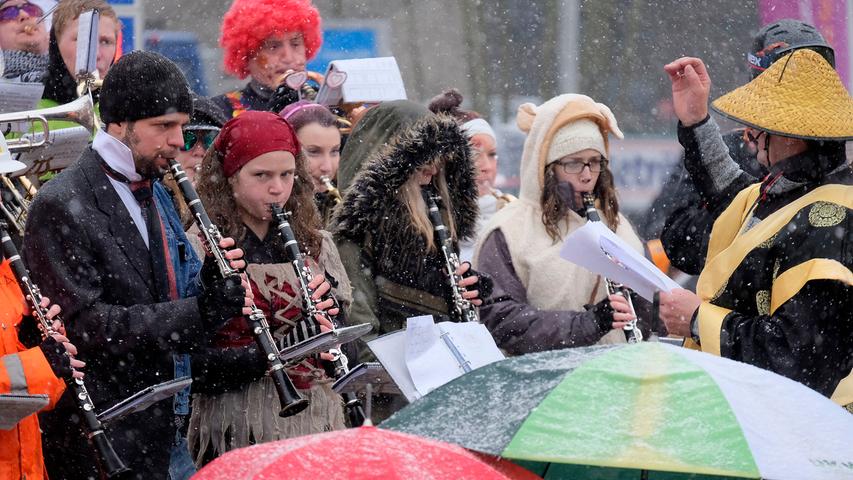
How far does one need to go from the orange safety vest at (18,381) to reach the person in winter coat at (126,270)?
0.36 ft

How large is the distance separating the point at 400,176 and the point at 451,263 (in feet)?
1.37

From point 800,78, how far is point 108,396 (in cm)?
242

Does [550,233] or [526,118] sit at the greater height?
[526,118]

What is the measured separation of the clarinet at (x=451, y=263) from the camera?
17.7 ft

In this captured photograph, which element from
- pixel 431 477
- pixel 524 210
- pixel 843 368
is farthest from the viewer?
pixel 524 210

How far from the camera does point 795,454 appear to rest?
3.14m

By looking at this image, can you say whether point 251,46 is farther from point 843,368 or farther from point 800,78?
point 843,368

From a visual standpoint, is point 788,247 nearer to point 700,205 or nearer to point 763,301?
point 763,301

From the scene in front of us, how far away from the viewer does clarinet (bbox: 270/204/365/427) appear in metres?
4.69

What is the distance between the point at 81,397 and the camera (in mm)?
4262

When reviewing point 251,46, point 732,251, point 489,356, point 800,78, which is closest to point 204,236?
point 489,356

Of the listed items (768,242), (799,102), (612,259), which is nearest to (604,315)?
(612,259)

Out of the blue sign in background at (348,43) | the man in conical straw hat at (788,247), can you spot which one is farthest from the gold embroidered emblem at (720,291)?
the blue sign in background at (348,43)

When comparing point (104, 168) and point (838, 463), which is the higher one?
point (104, 168)
